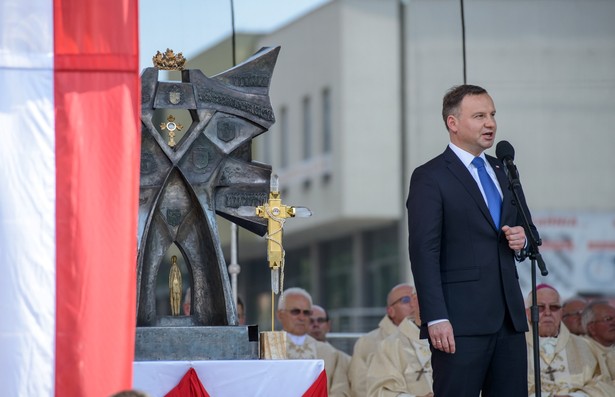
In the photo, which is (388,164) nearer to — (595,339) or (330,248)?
(330,248)

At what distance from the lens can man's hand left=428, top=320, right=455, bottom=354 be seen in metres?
5.60

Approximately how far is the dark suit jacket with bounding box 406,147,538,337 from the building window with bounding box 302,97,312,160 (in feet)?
84.2

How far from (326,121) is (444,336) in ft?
82.5

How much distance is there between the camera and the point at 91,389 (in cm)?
486

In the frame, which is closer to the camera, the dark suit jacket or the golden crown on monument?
the dark suit jacket

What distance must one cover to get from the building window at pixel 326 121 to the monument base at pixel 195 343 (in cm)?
2407

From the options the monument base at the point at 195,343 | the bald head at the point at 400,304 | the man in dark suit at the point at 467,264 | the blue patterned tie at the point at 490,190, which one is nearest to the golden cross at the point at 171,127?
the monument base at the point at 195,343

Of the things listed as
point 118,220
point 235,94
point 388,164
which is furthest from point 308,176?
point 118,220

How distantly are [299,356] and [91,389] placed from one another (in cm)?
485

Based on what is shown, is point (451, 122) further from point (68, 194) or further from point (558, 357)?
point (558, 357)

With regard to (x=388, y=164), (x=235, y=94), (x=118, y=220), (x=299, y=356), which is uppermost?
(x=388, y=164)

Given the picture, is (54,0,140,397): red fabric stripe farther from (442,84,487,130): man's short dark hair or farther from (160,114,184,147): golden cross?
(160,114,184,147): golden cross

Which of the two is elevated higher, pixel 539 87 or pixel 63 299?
pixel 539 87

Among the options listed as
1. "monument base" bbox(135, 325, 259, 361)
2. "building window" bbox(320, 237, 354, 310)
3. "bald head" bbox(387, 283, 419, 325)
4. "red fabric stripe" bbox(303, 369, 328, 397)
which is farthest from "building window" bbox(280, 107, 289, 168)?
"red fabric stripe" bbox(303, 369, 328, 397)
